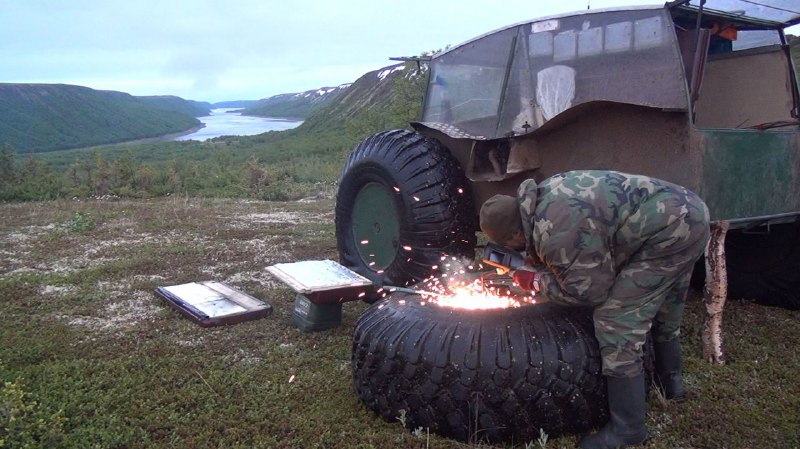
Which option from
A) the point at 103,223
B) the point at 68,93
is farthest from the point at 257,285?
the point at 68,93

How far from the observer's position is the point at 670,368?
3531mm

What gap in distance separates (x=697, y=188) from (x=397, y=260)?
2.24 metres

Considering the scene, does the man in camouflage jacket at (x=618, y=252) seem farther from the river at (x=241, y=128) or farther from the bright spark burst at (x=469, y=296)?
the river at (x=241, y=128)

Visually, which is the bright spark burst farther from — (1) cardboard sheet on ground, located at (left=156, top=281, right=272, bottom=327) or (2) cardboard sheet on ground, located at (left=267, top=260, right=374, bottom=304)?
(1) cardboard sheet on ground, located at (left=156, top=281, right=272, bottom=327)

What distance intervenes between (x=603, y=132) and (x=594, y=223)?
115cm

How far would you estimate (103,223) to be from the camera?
9.54m

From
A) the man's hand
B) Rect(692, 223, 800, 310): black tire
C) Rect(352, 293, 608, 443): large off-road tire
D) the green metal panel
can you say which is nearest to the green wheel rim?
the man's hand

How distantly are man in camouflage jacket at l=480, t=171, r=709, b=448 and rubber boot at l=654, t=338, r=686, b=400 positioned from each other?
0.51 meters

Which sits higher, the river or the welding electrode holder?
the welding electrode holder

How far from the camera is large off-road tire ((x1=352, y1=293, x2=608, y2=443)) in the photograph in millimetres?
3025

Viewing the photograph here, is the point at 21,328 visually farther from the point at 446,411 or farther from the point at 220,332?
the point at 446,411

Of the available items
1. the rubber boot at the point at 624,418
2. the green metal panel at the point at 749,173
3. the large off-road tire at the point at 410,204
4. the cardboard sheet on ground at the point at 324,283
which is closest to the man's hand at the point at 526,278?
the rubber boot at the point at 624,418

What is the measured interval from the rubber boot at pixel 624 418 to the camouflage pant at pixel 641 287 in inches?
2.2

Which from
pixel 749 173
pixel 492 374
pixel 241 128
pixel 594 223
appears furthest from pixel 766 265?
pixel 241 128
